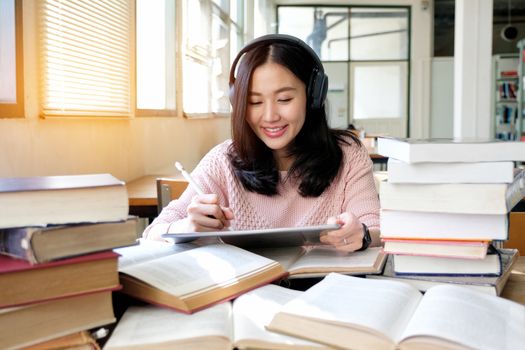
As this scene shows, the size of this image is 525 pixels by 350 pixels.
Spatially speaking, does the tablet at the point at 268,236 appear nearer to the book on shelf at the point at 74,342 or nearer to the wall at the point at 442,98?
the book on shelf at the point at 74,342

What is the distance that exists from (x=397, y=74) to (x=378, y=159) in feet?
20.0

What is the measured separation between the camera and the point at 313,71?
1.58 m

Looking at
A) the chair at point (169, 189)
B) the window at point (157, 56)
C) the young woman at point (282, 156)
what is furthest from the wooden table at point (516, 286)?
the window at point (157, 56)

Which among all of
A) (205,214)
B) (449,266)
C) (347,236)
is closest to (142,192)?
(205,214)

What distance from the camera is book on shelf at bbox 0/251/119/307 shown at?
0.66 m

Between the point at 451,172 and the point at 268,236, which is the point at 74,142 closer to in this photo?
the point at 268,236

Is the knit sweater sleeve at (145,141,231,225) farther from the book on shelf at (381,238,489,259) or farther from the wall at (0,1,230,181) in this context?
the book on shelf at (381,238,489,259)

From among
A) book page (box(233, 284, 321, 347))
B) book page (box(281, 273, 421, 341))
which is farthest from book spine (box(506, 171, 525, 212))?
Result: book page (box(233, 284, 321, 347))

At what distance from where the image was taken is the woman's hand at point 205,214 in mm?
1194

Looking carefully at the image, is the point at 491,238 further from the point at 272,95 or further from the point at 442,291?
the point at 272,95

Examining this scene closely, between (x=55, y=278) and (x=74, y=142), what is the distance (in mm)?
1733

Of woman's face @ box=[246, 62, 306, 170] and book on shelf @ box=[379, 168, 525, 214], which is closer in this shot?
book on shelf @ box=[379, 168, 525, 214]

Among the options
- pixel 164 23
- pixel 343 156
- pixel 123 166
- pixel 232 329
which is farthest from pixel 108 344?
pixel 164 23

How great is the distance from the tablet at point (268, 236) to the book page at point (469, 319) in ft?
0.85
